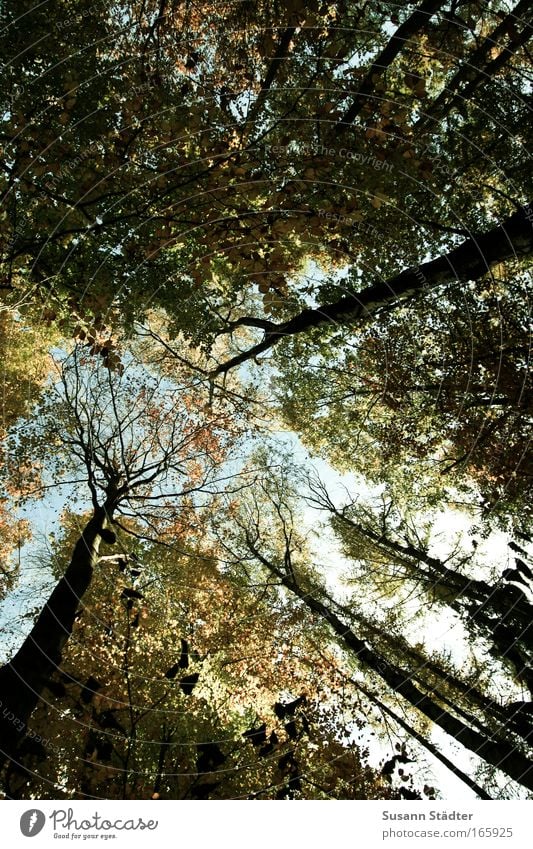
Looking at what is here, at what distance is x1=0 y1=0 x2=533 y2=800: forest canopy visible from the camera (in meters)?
9.39

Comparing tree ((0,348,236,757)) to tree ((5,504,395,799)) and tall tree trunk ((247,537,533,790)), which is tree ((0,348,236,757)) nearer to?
tree ((5,504,395,799))

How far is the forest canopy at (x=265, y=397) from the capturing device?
9.39 m

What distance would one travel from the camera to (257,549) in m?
18.5

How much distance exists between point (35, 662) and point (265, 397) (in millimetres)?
11859

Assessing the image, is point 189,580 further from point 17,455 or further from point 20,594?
point 17,455

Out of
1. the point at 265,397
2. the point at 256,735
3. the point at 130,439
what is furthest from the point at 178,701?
the point at 265,397

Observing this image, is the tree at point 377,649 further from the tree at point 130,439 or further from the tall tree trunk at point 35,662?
the tall tree trunk at point 35,662

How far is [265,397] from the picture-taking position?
1816 cm

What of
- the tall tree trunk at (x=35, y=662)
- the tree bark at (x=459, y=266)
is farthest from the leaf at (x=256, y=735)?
the tree bark at (x=459, y=266)

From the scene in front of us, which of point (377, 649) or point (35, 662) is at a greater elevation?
point (35, 662)

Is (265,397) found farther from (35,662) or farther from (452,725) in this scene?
(35,662)

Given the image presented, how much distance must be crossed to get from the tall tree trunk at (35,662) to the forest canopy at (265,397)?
0.05 metres

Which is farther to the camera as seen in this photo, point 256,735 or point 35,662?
point 256,735

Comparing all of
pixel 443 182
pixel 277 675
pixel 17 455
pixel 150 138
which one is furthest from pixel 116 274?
pixel 277 675
